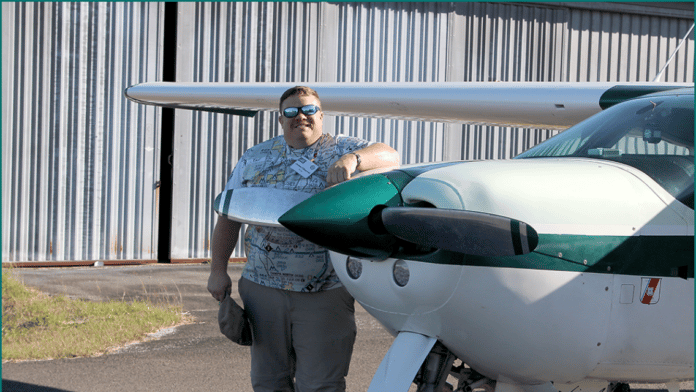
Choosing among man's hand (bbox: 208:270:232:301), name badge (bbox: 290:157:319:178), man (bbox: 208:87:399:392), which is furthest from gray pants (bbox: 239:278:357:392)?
name badge (bbox: 290:157:319:178)

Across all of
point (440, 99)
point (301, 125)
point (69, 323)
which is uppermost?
point (440, 99)

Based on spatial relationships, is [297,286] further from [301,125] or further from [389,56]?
[389,56]

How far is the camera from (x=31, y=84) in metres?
9.42

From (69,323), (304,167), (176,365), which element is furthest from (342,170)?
(69,323)

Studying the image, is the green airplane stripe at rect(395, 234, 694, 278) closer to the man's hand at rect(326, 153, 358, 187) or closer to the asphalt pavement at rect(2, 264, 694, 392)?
the man's hand at rect(326, 153, 358, 187)

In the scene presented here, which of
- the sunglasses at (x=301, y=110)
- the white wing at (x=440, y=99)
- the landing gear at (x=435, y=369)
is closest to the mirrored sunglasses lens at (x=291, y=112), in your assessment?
the sunglasses at (x=301, y=110)

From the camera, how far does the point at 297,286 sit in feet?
9.14

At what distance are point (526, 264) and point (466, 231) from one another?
219mm

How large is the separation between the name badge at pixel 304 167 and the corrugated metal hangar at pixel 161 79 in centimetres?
768

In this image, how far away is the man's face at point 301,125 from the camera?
283 cm

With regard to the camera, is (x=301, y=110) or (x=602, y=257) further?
(x=301, y=110)

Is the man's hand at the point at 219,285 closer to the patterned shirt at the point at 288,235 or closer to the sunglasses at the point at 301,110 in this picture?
the patterned shirt at the point at 288,235

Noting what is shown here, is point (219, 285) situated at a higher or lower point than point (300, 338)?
higher

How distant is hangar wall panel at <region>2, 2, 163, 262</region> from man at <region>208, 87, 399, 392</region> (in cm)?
752
